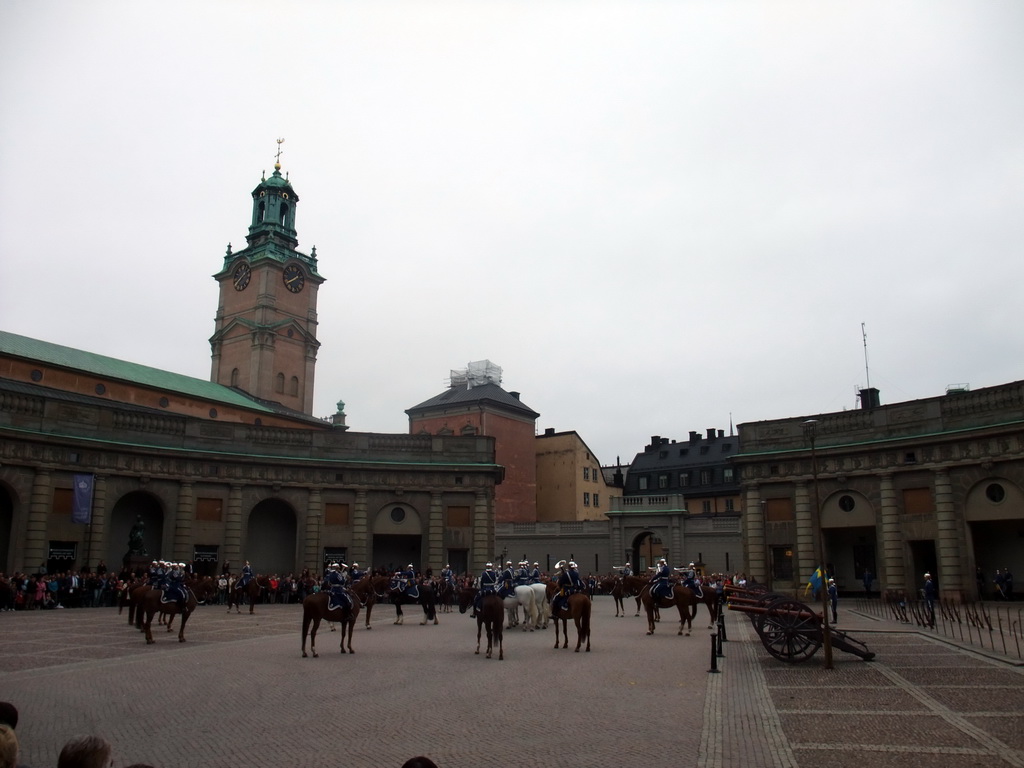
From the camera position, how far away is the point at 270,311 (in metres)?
85.1

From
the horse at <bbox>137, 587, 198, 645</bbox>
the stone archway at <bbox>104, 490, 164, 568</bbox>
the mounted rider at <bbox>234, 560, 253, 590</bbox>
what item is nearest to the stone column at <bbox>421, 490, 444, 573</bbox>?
the stone archway at <bbox>104, 490, 164, 568</bbox>

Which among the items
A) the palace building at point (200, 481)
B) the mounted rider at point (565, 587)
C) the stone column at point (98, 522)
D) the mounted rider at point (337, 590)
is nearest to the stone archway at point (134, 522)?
the palace building at point (200, 481)

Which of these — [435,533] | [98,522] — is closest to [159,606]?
[98,522]

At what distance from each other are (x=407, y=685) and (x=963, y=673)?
12019 millimetres

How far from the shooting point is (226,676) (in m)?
17.2

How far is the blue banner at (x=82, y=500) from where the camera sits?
40281mm

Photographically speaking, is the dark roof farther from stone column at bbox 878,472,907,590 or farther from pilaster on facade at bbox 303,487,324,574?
stone column at bbox 878,472,907,590

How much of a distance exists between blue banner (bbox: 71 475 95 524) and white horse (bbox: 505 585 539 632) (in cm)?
2343

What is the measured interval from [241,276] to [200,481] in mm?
48128

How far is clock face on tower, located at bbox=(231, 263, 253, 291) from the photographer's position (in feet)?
290

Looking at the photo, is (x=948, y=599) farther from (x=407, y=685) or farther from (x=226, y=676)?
(x=226, y=676)

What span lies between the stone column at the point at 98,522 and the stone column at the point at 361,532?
45.8 feet

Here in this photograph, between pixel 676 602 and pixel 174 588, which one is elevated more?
pixel 174 588

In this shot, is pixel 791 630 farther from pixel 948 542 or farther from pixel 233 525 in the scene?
pixel 233 525
